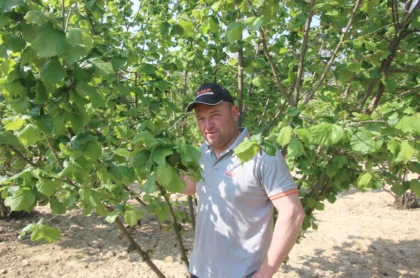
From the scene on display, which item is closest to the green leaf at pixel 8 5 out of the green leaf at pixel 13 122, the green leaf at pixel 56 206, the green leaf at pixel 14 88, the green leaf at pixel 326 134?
the green leaf at pixel 14 88

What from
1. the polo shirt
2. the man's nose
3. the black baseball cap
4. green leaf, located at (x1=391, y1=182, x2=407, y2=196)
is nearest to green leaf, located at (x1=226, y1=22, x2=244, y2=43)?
the black baseball cap

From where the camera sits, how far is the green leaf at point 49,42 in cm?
123

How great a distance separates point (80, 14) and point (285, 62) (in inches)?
69.1

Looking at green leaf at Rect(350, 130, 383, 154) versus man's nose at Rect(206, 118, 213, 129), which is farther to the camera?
man's nose at Rect(206, 118, 213, 129)

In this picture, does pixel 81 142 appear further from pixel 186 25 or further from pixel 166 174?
pixel 186 25

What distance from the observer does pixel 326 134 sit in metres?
1.48

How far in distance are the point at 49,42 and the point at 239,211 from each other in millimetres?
1314

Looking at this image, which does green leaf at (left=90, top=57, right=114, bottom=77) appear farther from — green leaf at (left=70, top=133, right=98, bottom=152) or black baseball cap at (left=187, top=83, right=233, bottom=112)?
black baseball cap at (left=187, top=83, right=233, bottom=112)

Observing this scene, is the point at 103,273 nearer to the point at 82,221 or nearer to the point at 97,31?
the point at 82,221

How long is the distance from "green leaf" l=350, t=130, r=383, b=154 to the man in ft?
1.41

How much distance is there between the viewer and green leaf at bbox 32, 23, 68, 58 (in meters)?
1.23

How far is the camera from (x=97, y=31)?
303cm

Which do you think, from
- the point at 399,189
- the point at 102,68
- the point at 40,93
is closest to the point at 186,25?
the point at 102,68

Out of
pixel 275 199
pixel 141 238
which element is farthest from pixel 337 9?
pixel 141 238
